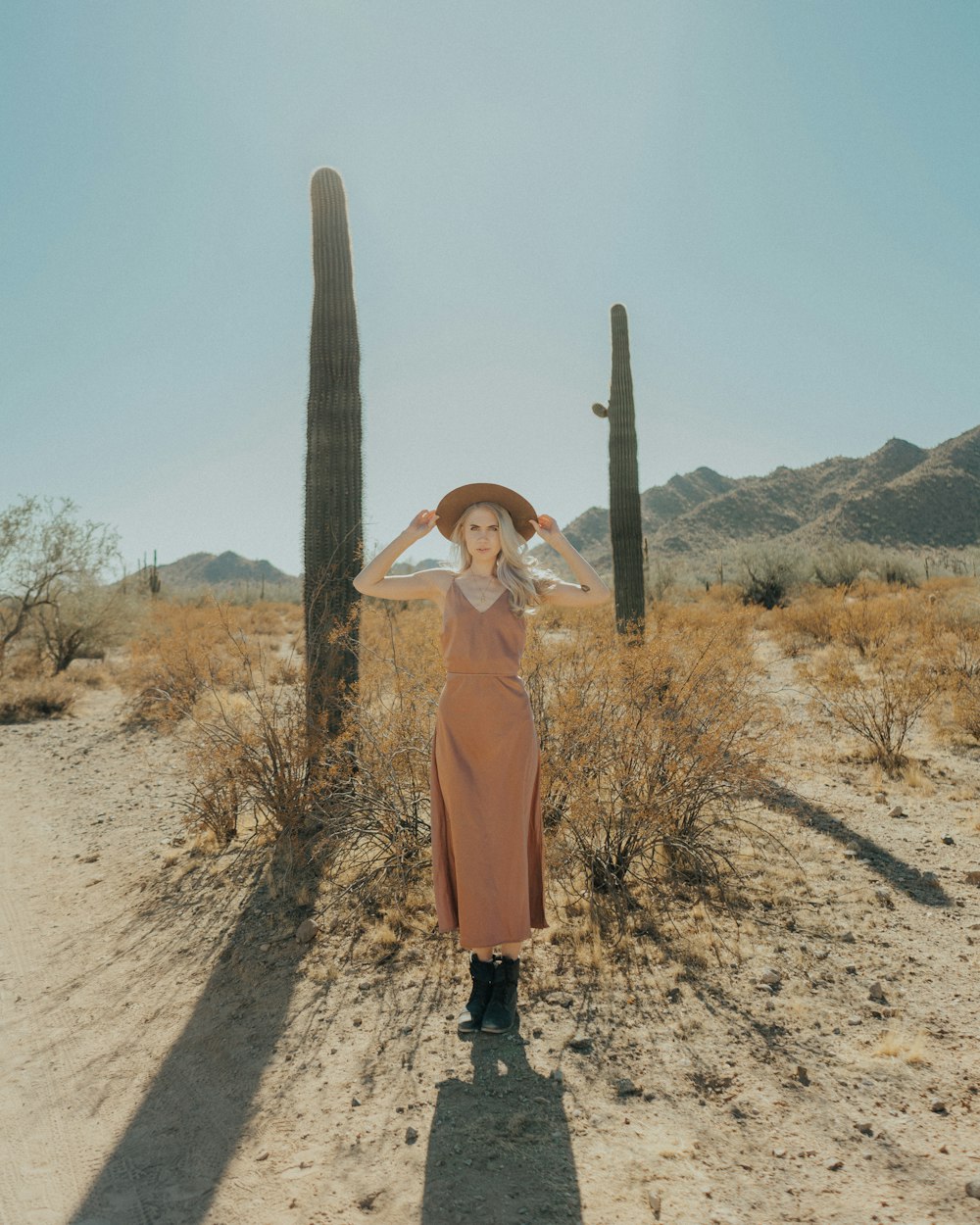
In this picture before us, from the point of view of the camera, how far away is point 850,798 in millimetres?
5512

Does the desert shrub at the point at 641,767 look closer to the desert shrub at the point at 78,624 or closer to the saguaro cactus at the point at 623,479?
the saguaro cactus at the point at 623,479

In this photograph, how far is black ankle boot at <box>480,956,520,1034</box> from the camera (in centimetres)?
287

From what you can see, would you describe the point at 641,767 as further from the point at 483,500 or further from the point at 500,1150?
the point at 500,1150

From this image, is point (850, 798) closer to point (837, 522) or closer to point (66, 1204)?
point (66, 1204)

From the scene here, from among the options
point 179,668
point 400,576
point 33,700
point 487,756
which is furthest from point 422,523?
point 33,700

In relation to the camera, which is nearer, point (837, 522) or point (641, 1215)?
point (641, 1215)

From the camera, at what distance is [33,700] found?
10141mm

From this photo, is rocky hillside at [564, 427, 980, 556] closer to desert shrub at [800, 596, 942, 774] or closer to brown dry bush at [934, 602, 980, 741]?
desert shrub at [800, 596, 942, 774]

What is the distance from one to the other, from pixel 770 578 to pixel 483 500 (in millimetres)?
16569

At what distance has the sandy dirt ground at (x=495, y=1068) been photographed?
7.02 ft

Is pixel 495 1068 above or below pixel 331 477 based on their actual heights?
below

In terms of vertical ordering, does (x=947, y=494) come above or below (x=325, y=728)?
above

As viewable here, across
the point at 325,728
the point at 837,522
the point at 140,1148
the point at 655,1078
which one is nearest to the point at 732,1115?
the point at 655,1078

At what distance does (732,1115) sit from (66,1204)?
74.6 inches
